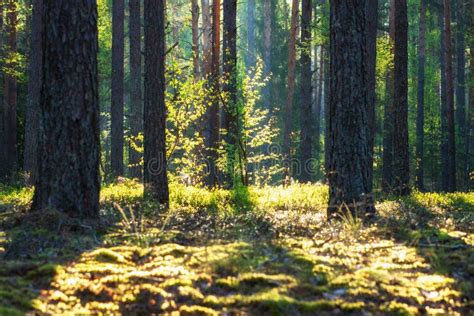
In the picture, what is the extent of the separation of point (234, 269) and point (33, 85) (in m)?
12.2

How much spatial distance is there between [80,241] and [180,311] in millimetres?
2246

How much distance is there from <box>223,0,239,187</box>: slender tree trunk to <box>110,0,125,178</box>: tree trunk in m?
6.35

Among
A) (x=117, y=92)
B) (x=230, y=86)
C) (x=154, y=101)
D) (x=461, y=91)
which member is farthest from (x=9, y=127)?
(x=461, y=91)

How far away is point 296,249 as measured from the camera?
5.12 m

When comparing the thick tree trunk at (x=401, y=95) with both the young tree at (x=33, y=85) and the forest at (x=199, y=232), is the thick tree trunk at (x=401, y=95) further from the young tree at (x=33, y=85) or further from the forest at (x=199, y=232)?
the young tree at (x=33, y=85)

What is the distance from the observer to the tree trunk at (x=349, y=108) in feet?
25.9

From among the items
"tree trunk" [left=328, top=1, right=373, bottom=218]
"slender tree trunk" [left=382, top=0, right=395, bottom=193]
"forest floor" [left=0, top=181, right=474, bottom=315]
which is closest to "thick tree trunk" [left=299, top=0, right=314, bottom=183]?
"slender tree trunk" [left=382, top=0, right=395, bottom=193]

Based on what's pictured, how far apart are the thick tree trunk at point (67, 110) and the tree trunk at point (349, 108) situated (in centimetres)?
381

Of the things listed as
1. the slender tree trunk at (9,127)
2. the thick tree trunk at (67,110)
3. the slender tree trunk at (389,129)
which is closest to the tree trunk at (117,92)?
the slender tree trunk at (9,127)

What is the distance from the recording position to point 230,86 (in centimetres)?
1530

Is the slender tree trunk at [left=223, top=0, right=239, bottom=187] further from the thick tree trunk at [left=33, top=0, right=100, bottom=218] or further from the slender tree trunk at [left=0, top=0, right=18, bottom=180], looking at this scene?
the slender tree trunk at [left=0, top=0, right=18, bottom=180]

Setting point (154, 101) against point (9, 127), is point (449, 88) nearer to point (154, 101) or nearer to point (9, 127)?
point (154, 101)

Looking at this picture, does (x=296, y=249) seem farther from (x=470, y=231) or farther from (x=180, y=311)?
(x=470, y=231)

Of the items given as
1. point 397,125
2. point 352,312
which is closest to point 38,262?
point 352,312
